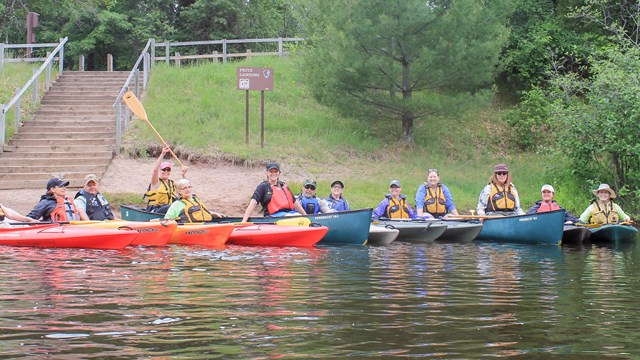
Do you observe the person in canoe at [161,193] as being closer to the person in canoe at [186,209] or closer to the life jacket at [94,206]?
the life jacket at [94,206]

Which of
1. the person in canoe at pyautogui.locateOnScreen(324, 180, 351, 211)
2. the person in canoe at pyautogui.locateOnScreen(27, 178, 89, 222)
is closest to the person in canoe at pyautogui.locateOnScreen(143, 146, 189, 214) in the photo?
the person in canoe at pyautogui.locateOnScreen(27, 178, 89, 222)

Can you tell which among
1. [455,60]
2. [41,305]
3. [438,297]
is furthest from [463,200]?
[41,305]

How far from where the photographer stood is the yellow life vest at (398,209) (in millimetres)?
14906

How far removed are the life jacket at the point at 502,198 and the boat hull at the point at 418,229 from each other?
1.14 meters

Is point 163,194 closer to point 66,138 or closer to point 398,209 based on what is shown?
point 398,209

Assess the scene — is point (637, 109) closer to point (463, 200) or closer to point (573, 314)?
point (463, 200)

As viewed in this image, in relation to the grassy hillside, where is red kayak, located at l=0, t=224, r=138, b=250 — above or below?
below

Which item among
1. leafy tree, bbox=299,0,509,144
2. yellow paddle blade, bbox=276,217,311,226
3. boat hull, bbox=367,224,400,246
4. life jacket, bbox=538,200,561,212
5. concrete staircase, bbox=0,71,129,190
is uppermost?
leafy tree, bbox=299,0,509,144

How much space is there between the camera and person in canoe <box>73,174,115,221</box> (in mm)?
13310

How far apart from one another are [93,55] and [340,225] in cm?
2329

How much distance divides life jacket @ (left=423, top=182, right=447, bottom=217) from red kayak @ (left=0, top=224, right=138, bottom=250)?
5359 mm

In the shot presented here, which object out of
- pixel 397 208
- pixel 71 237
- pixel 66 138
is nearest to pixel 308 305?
pixel 71 237

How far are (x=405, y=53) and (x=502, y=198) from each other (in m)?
7.07

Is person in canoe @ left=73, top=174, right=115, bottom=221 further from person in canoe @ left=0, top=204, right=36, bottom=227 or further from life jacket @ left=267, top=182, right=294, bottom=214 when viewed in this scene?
life jacket @ left=267, top=182, right=294, bottom=214
